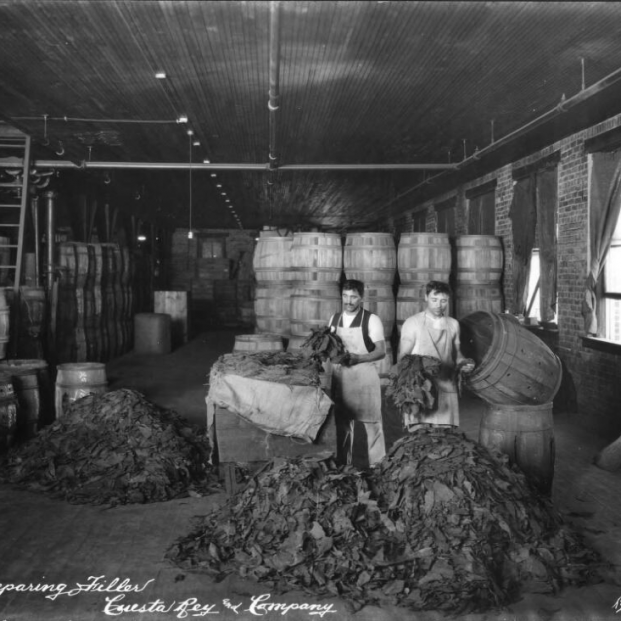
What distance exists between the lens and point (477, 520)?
3832mm

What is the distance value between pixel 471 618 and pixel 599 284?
17.5 ft

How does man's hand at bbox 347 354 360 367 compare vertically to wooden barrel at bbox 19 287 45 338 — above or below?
below

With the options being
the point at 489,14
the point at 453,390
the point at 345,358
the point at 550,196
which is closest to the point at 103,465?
the point at 345,358

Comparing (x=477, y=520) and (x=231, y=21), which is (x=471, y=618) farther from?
(x=231, y=21)

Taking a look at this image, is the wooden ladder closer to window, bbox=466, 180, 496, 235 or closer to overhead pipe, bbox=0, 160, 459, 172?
overhead pipe, bbox=0, 160, 459, 172

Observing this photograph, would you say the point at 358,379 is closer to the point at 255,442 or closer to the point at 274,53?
the point at 255,442

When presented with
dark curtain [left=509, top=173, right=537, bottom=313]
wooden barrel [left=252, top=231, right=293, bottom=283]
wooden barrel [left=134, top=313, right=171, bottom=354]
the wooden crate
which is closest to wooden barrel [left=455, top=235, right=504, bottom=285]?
dark curtain [left=509, top=173, right=537, bottom=313]

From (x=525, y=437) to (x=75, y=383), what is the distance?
181 inches

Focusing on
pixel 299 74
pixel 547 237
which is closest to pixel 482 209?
pixel 547 237

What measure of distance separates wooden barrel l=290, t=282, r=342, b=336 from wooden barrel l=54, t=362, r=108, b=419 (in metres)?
2.44

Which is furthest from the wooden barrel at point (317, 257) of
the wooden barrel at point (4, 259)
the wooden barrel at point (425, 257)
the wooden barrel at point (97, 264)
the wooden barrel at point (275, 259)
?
the wooden barrel at point (97, 264)

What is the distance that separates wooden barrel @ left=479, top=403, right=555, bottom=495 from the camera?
4.81 metres

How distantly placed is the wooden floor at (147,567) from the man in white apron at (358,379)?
121 cm

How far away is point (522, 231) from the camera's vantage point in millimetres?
9602
